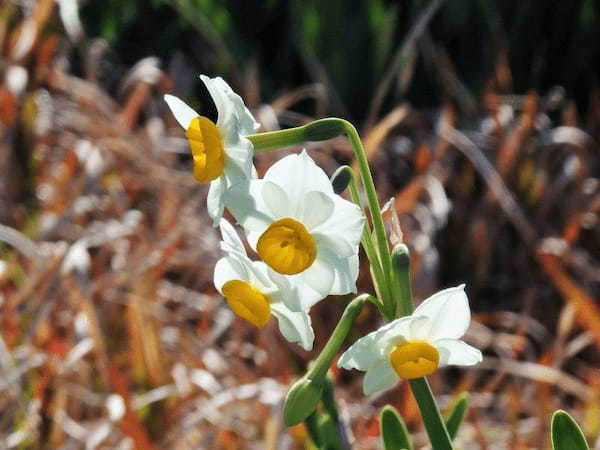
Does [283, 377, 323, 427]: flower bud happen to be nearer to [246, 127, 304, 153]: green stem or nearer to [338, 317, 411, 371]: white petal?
[338, 317, 411, 371]: white petal

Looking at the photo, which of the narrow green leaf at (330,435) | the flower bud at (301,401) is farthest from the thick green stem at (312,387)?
the narrow green leaf at (330,435)

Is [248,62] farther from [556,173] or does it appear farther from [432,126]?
[556,173]

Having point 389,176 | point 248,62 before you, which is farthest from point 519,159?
point 248,62

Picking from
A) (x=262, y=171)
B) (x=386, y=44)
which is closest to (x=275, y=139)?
(x=262, y=171)

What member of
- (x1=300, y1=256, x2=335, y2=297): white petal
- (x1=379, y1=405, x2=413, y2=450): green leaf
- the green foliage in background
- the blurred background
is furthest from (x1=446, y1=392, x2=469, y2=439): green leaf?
the green foliage in background

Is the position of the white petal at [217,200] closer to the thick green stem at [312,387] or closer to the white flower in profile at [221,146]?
the white flower in profile at [221,146]

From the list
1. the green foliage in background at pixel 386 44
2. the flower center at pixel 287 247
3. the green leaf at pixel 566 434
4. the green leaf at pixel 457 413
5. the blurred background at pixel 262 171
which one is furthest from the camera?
the green foliage in background at pixel 386 44

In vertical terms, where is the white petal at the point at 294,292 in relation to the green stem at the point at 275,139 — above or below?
below

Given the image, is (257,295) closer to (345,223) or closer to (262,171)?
(345,223)
